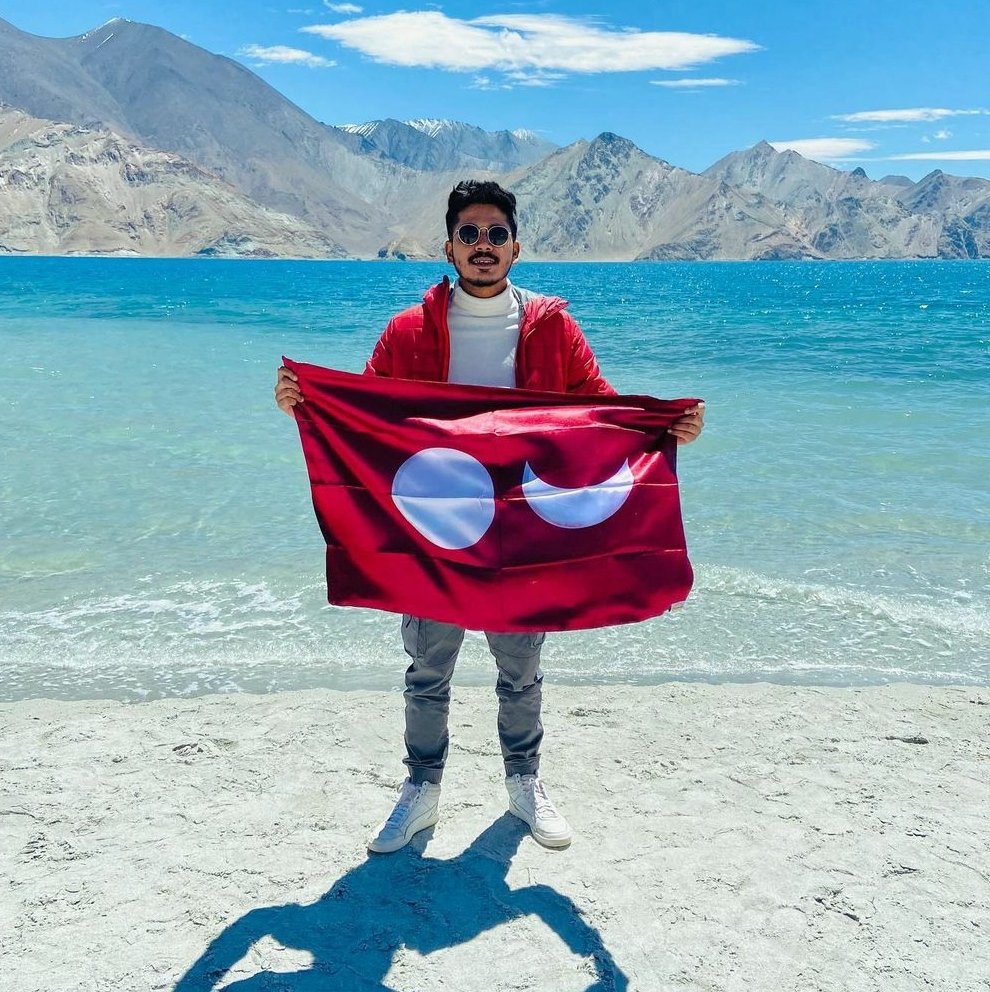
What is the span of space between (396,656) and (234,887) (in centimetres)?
275

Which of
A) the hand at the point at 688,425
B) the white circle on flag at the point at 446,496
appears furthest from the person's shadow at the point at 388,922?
the hand at the point at 688,425

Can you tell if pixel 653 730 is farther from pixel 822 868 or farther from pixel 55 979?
pixel 55 979

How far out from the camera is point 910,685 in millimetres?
5797

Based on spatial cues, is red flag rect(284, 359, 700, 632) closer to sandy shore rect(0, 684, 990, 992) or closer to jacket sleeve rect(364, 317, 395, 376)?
jacket sleeve rect(364, 317, 395, 376)

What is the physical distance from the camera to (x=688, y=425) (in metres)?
3.80

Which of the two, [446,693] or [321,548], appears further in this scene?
[321,548]

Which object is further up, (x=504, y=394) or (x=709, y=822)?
(x=504, y=394)

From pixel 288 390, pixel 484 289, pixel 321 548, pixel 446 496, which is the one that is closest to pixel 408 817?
pixel 446 496

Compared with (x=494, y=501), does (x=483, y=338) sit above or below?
above

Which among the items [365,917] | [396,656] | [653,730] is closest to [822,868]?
[653,730]

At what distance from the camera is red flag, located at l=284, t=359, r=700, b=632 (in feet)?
12.0

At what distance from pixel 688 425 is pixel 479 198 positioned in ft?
4.06

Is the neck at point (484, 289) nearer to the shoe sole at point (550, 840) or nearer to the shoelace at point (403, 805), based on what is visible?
the shoelace at point (403, 805)

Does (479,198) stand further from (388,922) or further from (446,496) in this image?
(388,922)
